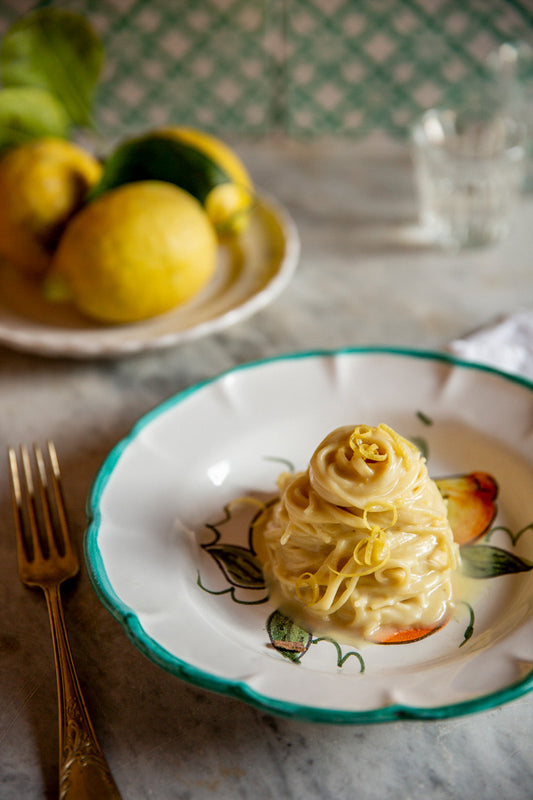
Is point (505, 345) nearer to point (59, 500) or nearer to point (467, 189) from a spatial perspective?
point (467, 189)

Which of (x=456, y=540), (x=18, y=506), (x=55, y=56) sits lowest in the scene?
(x=18, y=506)

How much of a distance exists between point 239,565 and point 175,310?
475mm

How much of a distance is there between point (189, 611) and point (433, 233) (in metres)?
0.88

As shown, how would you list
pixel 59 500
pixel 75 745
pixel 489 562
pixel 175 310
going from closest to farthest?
pixel 75 745
pixel 489 562
pixel 59 500
pixel 175 310

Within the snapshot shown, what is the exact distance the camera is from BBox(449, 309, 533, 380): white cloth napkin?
963 millimetres

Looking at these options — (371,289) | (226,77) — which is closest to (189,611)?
(371,289)

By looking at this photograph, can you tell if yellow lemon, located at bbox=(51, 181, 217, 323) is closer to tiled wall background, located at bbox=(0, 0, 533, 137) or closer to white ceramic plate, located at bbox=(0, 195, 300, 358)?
white ceramic plate, located at bbox=(0, 195, 300, 358)

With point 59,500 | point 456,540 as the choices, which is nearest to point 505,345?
point 456,540

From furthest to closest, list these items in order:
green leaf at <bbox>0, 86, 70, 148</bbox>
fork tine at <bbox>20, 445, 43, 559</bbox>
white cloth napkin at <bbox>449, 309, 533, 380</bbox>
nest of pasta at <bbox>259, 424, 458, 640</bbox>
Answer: green leaf at <bbox>0, 86, 70, 148</bbox> → white cloth napkin at <bbox>449, 309, 533, 380</bbox> → fork tine at <bbox>20, 445, 43, 559</bbox> → nest of pasta at <bbox>259, 424, 458, 640</bbox>

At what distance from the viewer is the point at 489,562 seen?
2.30 feet

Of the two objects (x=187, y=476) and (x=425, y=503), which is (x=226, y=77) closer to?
(x=187, y=476)

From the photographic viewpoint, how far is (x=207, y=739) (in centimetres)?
60

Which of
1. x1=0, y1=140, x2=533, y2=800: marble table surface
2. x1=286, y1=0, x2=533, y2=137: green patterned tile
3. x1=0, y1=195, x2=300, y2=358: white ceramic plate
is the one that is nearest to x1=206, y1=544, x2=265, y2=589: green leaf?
x1=0, y1=140, x2=533, y2=800: marble table surface

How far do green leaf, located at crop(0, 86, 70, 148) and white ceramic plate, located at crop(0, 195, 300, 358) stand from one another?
20 cm
